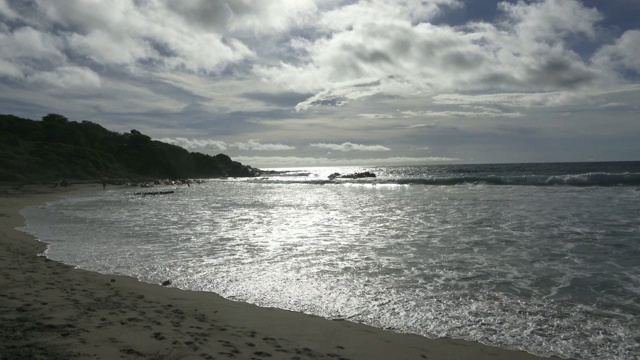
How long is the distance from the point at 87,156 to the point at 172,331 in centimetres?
8146

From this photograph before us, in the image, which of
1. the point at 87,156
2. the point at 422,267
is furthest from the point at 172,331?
the point at 87,156

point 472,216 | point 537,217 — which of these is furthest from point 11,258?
point 537,217

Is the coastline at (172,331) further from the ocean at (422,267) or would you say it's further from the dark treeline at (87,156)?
the dark treeline at (87,156)

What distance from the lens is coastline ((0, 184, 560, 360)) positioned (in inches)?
192

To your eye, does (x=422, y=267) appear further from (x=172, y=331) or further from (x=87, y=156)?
(x=87, y=156)

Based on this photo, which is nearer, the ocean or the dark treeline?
the ocean

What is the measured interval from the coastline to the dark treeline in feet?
197

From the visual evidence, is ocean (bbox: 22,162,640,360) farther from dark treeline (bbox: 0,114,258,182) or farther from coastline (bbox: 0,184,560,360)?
dark treeline (bbox: 0,114,258,182)

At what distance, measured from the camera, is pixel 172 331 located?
225 inches

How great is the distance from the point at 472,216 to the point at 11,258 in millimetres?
18104

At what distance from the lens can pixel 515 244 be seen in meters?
12.8

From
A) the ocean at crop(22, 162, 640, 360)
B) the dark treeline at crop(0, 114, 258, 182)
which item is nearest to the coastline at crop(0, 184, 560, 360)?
the ocean at crop(22, 162, 640, 360)

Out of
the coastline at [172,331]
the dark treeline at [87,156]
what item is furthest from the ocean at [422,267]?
the dark treeline at [87,156]

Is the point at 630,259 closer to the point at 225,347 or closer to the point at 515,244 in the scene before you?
the point at 515,244
